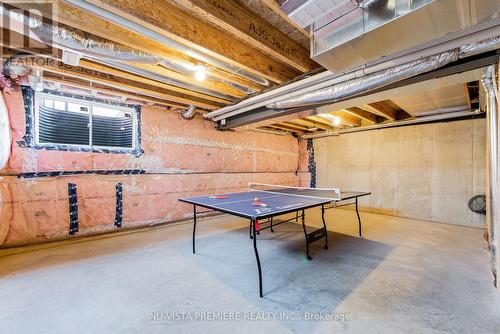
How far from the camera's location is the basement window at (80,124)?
9.75 feet

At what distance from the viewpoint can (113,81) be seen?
273 cm

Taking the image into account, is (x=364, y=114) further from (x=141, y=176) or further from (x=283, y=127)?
(x=141, y=176)

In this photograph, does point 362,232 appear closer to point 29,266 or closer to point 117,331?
point 117,331

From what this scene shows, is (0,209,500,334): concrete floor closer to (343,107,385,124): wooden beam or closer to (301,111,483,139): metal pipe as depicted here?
(301,111,483,139): metal pipe

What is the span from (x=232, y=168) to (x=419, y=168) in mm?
4097

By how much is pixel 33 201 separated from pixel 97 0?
2.94 meters

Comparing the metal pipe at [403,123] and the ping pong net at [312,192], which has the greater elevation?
the metal pipe at [403,123]

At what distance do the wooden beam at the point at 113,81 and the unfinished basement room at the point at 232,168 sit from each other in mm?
23

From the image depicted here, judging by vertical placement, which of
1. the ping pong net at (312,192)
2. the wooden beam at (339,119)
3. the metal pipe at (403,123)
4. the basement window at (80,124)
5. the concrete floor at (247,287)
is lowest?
the concrete floor at (247,287)

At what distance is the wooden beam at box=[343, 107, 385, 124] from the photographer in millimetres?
3983

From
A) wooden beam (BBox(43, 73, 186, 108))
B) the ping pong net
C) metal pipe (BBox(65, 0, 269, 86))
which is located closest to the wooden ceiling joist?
the ping pong net

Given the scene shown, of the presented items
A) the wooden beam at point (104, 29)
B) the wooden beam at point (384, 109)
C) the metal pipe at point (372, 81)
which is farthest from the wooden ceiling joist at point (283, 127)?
the wooden beam at point (104, 29)

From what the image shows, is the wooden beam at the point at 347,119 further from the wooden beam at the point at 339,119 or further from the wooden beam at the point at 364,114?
the wooden beam at the point at 364,114

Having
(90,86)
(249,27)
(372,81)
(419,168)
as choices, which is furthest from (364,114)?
(90,86)
